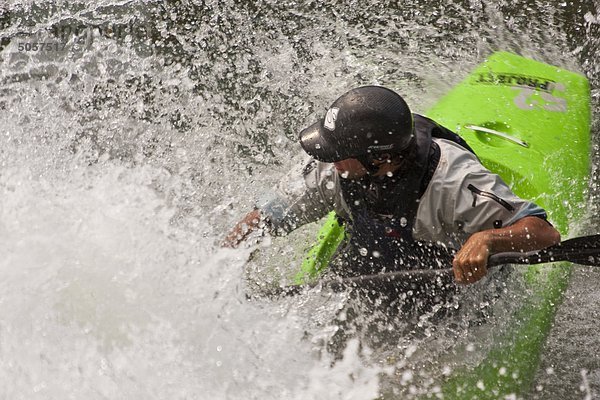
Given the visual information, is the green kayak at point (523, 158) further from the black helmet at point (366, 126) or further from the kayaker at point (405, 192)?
the black helmet at point (366, 126)

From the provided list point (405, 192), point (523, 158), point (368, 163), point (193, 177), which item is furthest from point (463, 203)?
point (193, 177)

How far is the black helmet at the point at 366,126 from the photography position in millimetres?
2605

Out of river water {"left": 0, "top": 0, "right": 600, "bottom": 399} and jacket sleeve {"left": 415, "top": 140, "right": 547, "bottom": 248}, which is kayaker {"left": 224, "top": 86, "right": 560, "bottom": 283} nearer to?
jacket sleeve {"left": 415, "top": 140, "right": 547, "bottom": 248}

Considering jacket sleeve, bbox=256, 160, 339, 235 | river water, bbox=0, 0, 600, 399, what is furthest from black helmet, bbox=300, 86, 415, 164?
river water, bbox=0, 0, 600, 399

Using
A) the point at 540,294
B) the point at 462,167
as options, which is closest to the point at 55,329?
the point at 462,167

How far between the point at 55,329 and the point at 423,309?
154 cm

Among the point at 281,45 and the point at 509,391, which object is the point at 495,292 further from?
the point at 281,45

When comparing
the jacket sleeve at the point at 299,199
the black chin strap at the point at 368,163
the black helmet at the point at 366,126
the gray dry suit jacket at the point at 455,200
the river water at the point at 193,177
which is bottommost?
the river water at the point at 193,177

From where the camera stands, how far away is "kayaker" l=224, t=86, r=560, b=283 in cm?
260

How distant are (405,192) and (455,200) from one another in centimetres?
18

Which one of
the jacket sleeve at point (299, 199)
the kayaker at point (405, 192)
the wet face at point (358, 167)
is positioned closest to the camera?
the kayaker at point (405, 192)

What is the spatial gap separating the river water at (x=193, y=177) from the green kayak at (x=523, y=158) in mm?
138

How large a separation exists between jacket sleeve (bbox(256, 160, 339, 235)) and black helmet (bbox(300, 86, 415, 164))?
1.18 ft

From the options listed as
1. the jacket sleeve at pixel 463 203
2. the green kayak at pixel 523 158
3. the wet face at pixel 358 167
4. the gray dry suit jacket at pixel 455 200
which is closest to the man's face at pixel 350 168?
the wet face at pixel 358 167
